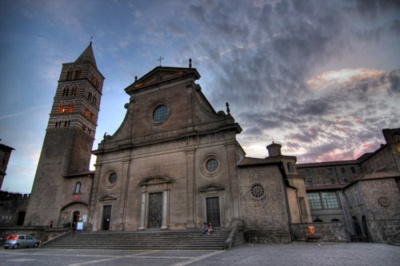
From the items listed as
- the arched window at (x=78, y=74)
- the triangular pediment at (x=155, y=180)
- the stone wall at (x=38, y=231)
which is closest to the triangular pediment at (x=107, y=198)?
the triangular pediment at (x=155, y=180)

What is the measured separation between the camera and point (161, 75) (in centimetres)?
2792

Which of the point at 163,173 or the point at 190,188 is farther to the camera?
the point at 163,173

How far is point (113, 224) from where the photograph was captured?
2288 centimetres

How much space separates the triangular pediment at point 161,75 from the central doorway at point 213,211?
44.6ft

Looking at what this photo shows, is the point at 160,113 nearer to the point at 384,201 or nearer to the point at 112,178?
the point at 112,178

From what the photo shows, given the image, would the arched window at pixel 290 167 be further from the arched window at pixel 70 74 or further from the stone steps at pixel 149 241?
the arched window at pixel 70 74

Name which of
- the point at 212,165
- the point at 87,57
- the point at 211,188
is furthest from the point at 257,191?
the point at 87,57

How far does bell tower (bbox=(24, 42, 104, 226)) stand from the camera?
2842 cm

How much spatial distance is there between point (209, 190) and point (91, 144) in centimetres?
2266

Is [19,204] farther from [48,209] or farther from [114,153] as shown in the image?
[114,153]

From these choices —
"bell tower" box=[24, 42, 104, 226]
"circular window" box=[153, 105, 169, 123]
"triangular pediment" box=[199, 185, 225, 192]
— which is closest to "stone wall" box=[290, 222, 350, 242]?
"triangular pediment" box=[199, 185, 225, 192]

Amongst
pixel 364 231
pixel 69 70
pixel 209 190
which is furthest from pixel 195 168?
pixel 69 70

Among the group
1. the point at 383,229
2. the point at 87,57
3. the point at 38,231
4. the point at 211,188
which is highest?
the point at 87,57

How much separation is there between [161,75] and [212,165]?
13.1 meters
